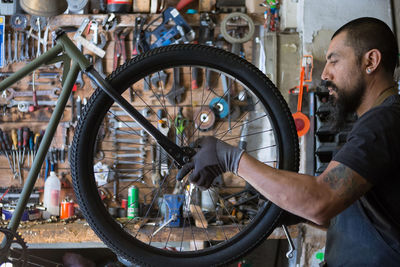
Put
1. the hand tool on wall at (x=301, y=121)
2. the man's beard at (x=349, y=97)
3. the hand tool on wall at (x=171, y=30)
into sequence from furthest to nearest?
the hand tool on wall at (x=171, y=30)
the hand tool on wall at (x=301, y=121)
the man's beard at (x=349, y=97)

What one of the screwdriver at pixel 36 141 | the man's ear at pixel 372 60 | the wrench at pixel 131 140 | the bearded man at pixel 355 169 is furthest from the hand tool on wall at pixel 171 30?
the man's ear at pixel 372 60

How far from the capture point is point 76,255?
102 inches

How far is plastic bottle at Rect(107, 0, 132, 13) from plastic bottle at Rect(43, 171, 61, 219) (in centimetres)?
118

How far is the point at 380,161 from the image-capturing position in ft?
3.47

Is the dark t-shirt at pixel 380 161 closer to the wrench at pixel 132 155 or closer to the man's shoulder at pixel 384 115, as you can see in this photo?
the man's shoulder at pixel 384 115

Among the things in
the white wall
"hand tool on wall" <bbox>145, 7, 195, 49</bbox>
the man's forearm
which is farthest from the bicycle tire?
the man's forearm

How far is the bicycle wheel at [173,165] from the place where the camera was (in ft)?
4.11

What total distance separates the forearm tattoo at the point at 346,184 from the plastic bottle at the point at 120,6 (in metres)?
2.03

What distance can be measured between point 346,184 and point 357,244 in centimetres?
32

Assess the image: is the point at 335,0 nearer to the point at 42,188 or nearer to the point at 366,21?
the point at 366,21

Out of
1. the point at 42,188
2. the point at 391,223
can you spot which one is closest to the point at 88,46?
the point at 42,188

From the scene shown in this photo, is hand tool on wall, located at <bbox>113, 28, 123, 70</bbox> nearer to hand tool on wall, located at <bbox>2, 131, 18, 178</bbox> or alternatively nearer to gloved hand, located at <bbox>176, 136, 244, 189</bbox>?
hand tool on wall, located at <bbox>2, 131, 18, 178</bbox>

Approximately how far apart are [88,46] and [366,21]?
197 centimetres

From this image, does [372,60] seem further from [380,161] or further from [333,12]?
[333,12]
